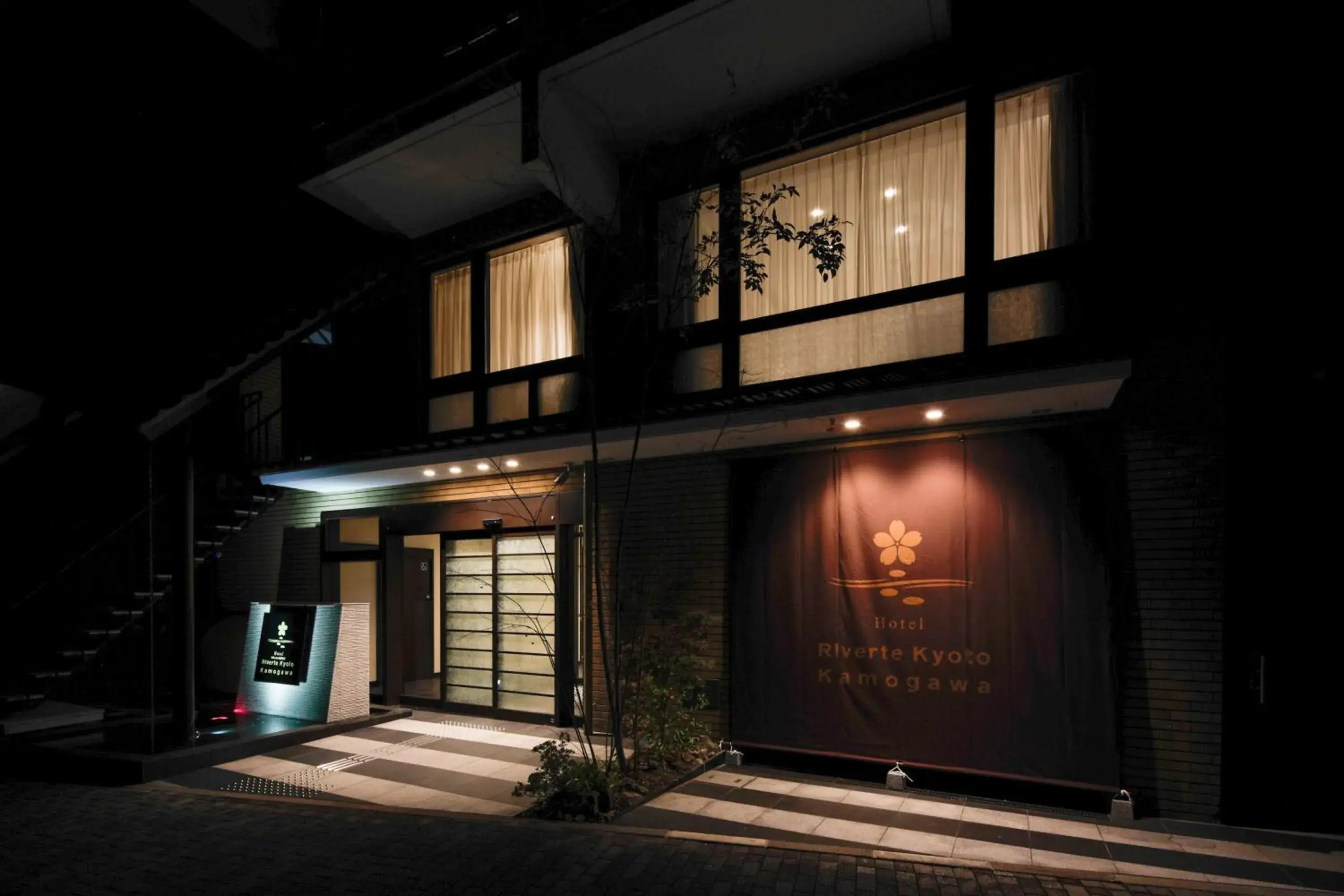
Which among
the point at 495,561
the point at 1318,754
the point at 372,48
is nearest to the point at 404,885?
the point at 495,561

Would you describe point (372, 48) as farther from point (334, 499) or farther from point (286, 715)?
point (286, 715)

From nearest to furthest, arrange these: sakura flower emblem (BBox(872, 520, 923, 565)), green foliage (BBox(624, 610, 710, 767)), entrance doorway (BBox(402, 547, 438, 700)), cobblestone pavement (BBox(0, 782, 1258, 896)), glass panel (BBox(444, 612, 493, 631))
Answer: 1. cobblestone pavement (BBox(0, 782, 1258, 896))
2. sakura flower emblem (BBox(872, 520, 923, 565))
3. green foliage (BBox(624, 610, 710, 767))
4. glass panel (BBox(444, 612, 493, 631))
5. entrance doorway (BBox(402, 547, 438, 700))

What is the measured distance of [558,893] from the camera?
495 centimetres

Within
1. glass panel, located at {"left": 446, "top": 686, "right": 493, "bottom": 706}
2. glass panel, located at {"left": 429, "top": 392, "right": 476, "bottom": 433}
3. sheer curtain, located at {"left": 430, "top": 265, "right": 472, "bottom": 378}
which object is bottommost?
glass panel, located at {"left": 446, "top": 686, "right": 493, "bottom": 706}

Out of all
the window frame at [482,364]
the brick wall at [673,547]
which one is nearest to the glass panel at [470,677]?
the brick wall at [673,547]

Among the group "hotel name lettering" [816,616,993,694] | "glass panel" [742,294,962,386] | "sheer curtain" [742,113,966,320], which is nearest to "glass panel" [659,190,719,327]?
"sheer curtain" [742,113,966,320]

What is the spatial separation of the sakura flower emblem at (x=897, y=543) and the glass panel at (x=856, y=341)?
5.80 ft

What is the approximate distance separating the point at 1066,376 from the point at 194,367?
1083 centimetres

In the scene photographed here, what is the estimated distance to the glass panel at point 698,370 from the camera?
886cm

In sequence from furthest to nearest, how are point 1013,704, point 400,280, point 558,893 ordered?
point 400,280
point 1013,704
point 558,893

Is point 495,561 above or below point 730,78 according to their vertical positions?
below

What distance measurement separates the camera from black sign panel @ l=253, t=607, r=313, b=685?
10453mm

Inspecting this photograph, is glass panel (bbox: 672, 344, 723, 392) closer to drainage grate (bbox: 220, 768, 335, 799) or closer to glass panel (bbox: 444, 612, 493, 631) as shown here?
glass panel (bbox: 444, 612, 493, 631)

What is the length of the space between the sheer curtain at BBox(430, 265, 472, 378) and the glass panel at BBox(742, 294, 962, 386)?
5071 millimetres
